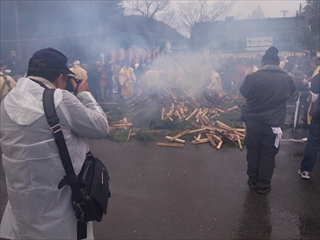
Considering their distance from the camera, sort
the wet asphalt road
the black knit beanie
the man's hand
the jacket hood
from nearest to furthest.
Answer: the jacket hood, the man's hand, the wet asphalt road, the black knit beanie

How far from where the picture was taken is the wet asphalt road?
10.4 feet

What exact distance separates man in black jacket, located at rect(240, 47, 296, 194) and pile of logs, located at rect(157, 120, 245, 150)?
70.7 inches

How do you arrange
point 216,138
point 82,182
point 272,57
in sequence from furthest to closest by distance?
point 216,138, point 272,57, point 82,182

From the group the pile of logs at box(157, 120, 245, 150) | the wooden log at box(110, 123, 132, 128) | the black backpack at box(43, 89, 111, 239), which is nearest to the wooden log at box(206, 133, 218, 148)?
the pile of logs at box(157, 120, 245, 150)

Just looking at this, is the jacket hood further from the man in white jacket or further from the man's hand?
the man's hand

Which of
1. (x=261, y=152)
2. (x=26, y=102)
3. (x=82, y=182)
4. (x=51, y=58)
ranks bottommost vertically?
(x=261, y=152)

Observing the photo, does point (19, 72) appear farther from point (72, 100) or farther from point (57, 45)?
point (72, 100)

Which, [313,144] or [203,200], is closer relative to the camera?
[203,200]

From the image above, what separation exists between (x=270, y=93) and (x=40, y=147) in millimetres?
3225

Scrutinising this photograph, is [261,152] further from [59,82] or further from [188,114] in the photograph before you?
[188,114]

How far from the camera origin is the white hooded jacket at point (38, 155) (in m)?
1.59

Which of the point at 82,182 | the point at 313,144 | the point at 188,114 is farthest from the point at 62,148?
the point at 188,114

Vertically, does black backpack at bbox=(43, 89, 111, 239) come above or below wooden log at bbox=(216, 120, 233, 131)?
above

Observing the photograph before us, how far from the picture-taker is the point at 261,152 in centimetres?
399
